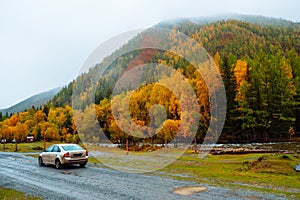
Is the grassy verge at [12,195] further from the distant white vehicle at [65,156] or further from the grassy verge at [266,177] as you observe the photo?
the grassy verge at [266,177]

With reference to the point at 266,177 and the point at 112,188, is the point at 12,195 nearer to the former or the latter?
the point at 112,188

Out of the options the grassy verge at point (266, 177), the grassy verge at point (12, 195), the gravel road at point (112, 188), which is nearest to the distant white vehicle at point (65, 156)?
the gravel road at point (112, 188)

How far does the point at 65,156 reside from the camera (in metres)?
19.1

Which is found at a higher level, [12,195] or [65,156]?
[65,156]

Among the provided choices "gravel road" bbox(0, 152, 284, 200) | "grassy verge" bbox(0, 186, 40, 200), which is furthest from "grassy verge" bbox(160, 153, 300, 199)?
"grassy verge" bbox(0, 186, 40, 200)

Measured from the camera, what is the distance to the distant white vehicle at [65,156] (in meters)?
19.1

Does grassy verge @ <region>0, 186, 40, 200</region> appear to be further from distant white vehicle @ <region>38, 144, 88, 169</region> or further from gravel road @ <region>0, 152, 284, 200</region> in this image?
distant white vehicle @ <region>38, 144, 88, 169</region>

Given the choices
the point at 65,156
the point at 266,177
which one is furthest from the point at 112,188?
the point at 65,156

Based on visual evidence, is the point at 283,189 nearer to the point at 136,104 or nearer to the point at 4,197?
the point at 4,197

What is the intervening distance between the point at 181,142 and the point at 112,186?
121 ft

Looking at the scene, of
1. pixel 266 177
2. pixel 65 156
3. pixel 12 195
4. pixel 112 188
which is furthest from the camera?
pixel 65 156

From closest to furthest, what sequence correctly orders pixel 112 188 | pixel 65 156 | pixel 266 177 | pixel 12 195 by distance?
pixel 12 195 < pixel 112 188 < pixel 266 177 < pixel 65 156

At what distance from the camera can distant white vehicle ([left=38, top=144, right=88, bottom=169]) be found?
62.7 ft

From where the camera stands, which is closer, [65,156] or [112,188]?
[112,188]
